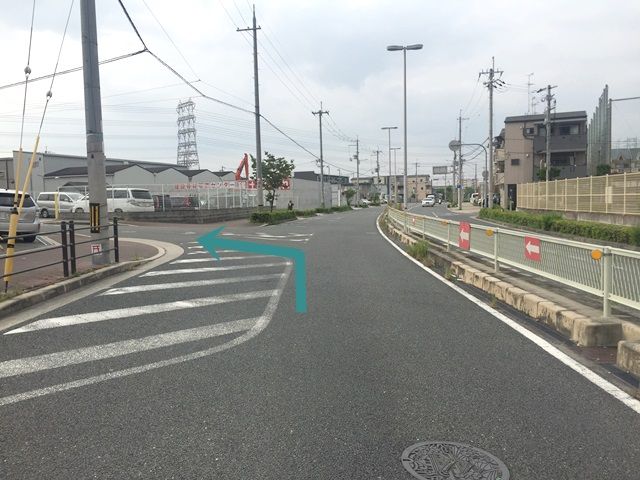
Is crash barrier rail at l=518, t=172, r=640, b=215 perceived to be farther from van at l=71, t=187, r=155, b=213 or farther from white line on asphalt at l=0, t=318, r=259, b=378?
van at l=71, t=187, r=155, b=213

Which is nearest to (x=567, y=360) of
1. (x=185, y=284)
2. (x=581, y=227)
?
(x=185, y=284)

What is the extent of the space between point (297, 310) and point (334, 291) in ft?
5.52

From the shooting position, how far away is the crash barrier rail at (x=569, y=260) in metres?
5.87

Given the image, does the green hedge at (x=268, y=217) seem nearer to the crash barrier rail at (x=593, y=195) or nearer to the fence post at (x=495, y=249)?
the crash barrier rail at (x=593, y=195)

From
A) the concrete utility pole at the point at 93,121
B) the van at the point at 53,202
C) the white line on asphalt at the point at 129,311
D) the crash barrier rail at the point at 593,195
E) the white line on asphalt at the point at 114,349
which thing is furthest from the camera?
the van at the point at 53,202

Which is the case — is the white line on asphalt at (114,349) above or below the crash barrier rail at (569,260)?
below

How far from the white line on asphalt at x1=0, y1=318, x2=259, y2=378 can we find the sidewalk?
2.94 m

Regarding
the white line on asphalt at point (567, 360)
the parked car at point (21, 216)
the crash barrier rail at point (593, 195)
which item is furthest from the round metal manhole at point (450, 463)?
the crash barrier rail at point (593, 195)

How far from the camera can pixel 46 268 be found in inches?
437

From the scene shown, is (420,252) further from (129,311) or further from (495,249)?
(129,311)

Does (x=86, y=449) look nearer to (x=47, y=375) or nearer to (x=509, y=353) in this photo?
(x=47, y=375)

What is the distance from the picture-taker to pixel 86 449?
3426 millimetres

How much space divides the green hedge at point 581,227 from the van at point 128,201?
2307 centimetres
